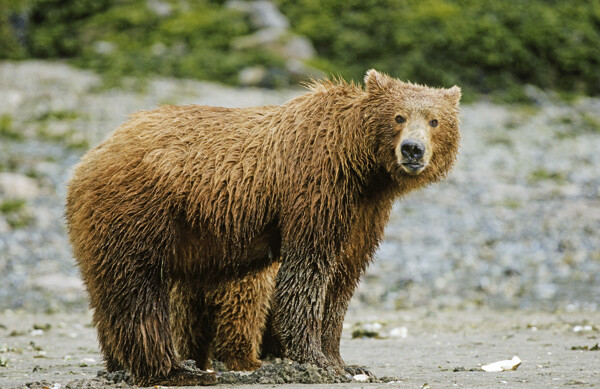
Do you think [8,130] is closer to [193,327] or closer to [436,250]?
[436,250]

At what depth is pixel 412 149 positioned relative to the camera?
678cm

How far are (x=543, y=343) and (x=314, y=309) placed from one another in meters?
3.25

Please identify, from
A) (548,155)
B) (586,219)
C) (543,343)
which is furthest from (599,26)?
Answer: (543,343)

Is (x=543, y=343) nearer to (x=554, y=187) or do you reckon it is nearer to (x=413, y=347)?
(x=413, y=347)

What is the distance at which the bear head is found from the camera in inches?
269

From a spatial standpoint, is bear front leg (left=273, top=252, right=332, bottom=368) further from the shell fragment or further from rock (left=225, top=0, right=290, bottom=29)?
rock (left=225, top=0, right=290, bottom=29)

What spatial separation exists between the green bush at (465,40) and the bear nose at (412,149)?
67.0 ft

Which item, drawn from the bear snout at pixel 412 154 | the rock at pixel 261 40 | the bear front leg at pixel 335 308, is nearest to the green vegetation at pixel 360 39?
the rock at pixel 261 40

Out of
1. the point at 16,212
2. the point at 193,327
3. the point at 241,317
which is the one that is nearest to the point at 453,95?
the point at 241,317

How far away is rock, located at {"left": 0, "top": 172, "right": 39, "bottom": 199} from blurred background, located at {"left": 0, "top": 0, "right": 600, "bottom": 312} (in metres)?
0.05

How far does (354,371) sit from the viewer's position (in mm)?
6973

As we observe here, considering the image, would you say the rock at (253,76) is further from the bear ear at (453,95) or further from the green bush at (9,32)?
the bear ear at (453,95)

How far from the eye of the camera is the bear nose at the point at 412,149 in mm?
6770

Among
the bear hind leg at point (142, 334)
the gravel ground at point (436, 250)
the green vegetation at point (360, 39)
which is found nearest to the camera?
the bear hind leg at point (142, 334)
